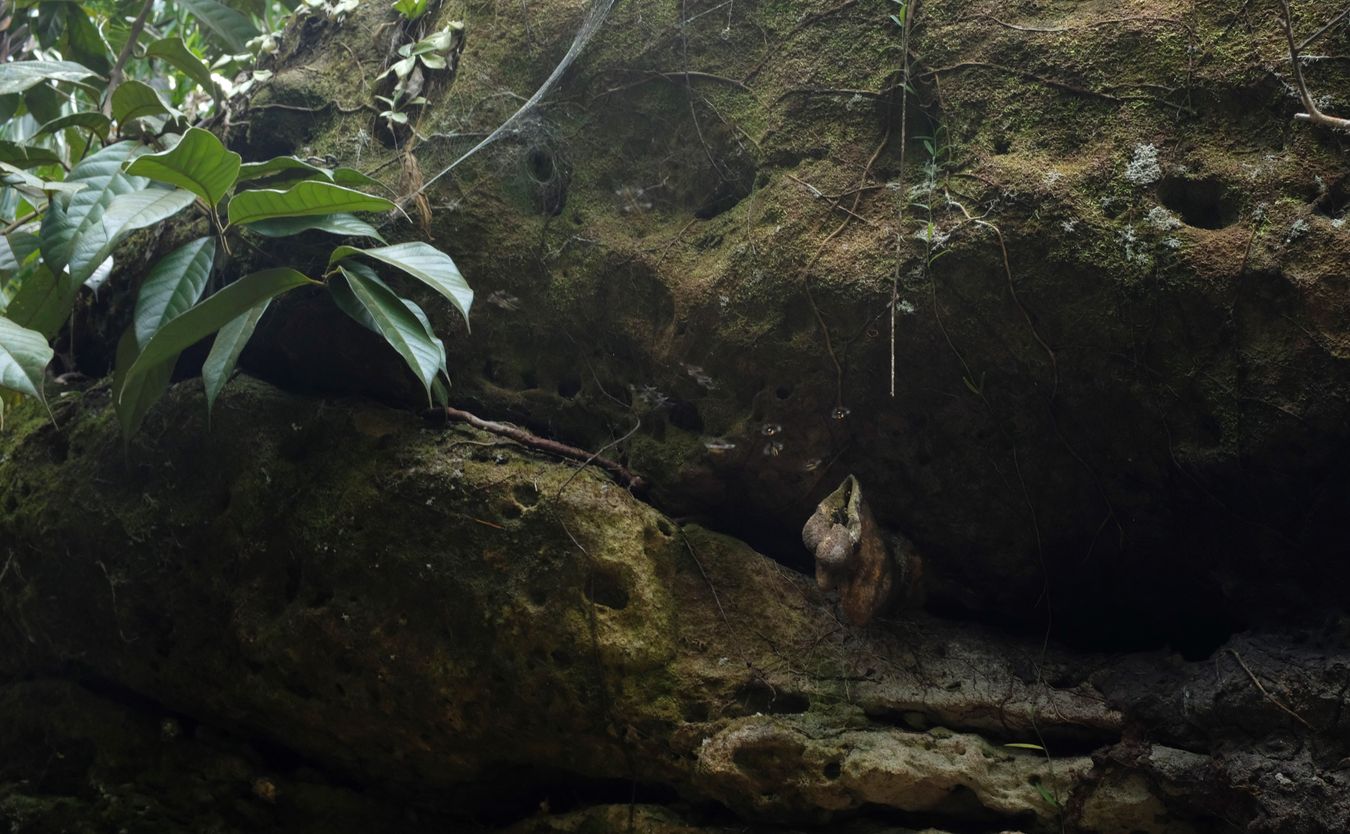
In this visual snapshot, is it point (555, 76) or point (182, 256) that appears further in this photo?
point (555, 76)

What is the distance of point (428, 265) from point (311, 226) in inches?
13.5

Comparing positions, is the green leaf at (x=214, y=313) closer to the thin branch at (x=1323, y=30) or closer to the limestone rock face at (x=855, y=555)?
the limestone rock face at (x=855, y=555)

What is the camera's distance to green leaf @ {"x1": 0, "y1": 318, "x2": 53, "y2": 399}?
2.03m

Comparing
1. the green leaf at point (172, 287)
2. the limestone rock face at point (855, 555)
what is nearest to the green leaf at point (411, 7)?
the green leaf at point (172, 287)

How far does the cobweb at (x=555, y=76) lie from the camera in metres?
2.71

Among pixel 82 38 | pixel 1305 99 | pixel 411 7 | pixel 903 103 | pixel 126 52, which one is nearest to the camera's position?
pixel 1305 99

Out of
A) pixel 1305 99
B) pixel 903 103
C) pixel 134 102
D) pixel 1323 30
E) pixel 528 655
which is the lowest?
pixel 528 655

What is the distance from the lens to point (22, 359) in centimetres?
209

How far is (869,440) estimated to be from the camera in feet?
8.25

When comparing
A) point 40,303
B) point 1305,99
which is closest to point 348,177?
point 40,303

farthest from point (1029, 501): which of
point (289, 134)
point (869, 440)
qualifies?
point (289, 134)

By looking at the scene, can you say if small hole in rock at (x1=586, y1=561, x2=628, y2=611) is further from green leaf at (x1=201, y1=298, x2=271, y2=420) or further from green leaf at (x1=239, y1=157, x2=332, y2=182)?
green leaf at (x1=239, y1=157, x2=332, y2=182)

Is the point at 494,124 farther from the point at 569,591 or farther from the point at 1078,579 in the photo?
the point at 1078,579

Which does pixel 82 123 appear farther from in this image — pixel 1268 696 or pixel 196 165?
pixel 1268 696
